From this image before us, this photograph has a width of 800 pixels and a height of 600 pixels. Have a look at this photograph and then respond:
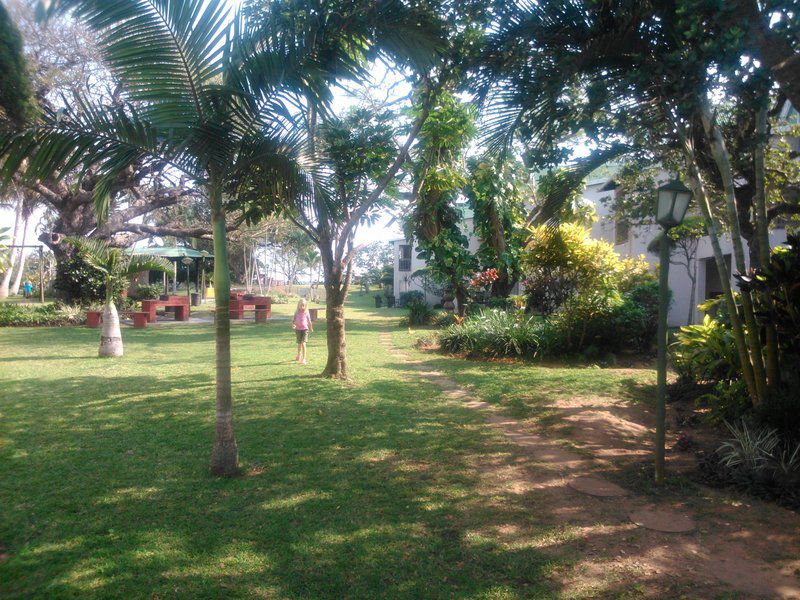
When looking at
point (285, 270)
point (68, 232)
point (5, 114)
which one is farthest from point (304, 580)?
point (285, 270)

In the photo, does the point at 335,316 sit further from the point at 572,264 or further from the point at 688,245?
the point at 688,245

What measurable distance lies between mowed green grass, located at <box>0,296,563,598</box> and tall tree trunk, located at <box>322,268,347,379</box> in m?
0.77

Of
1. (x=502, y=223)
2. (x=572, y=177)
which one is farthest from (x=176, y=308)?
(x=572, y=177)

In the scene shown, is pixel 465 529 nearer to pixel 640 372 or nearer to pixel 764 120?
pixel 764 120

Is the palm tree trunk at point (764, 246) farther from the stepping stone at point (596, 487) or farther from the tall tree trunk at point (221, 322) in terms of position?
the tall tree trunk at point (221, 322)

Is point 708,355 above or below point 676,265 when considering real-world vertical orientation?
below

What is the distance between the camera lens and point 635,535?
452cm

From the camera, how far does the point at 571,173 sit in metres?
8.27

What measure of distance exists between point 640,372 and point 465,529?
781cm

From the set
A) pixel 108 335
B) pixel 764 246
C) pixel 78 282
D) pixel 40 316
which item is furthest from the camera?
pixel 78 282

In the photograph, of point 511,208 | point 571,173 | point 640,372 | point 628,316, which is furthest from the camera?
point 511,208

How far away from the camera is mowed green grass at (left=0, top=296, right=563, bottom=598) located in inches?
151

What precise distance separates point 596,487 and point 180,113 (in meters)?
4.82

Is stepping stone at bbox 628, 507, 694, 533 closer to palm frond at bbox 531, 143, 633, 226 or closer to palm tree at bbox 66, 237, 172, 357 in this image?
palm frond at bbox 531, 143, 633, 226
